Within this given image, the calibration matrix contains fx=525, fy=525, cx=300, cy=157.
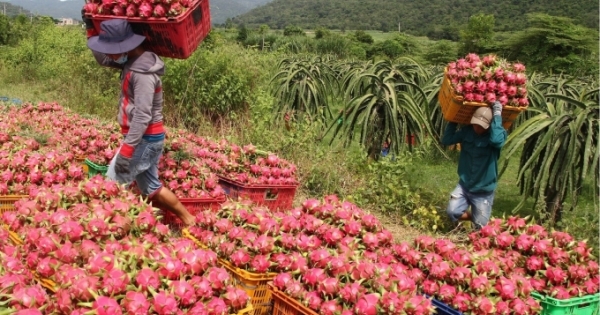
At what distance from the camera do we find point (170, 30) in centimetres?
404

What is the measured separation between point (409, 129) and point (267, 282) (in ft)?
14.5

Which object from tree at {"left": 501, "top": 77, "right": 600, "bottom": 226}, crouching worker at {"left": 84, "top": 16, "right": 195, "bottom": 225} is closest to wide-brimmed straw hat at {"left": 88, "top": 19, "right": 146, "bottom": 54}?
crouching worker at {"left": 84, "top": 16, "right": 195, "bottom": 225}

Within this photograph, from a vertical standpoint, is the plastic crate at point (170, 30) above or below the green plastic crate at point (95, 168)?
above

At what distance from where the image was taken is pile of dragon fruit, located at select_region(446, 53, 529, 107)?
15.7 feet

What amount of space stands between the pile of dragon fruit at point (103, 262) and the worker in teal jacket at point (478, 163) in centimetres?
307

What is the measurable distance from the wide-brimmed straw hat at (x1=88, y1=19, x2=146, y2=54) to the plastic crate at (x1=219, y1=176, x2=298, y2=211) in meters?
1.67

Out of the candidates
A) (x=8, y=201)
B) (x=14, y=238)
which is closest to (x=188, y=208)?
(x=8, y=201)

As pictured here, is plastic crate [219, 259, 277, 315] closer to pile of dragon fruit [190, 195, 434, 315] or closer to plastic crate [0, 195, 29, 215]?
pile of dragon fruit [190, 195, 434, 315]

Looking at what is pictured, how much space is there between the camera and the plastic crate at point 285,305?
2.71 metres

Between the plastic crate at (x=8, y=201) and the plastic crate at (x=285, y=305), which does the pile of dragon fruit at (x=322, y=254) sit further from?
the plastic crate at (x=8, y=201)

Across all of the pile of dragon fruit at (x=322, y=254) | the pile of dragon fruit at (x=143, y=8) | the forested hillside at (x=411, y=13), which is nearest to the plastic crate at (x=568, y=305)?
the pile of dragon fruit at (x=322, y=254)

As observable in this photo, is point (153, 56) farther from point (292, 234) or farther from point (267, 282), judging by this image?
point (267, 282)

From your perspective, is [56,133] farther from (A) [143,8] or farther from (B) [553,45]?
(B) [553,45]

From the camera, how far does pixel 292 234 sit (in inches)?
133
